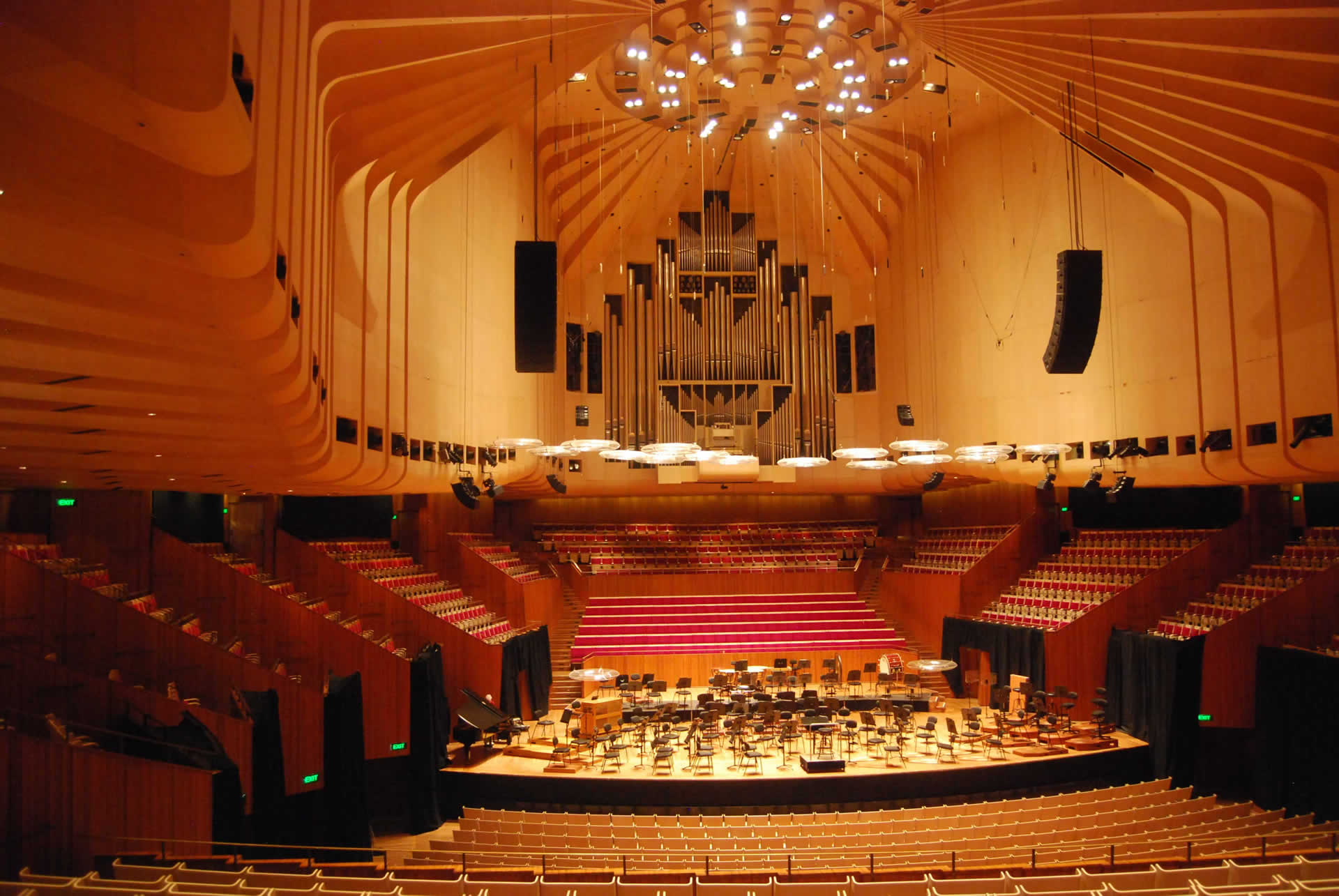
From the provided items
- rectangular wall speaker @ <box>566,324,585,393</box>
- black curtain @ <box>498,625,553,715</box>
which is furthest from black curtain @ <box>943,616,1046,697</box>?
rectangular wall speaker @ <box>566,324,585,393</box>

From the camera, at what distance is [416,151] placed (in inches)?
303

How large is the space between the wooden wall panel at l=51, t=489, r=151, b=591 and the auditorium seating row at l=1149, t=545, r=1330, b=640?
12.1m

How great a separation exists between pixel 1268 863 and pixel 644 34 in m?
9.48

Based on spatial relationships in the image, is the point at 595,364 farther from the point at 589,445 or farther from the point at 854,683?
the point at 589,445

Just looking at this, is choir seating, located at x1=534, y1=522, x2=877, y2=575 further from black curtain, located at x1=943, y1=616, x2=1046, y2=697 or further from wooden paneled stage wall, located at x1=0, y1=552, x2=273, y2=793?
wooden paneled stage wall, located at x1=0, y1=552, x2=273, y2=793

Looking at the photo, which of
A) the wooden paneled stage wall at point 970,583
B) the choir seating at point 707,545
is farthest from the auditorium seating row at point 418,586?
the wooden paneled stage wall at point 970,583

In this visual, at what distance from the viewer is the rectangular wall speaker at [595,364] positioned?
16844mm

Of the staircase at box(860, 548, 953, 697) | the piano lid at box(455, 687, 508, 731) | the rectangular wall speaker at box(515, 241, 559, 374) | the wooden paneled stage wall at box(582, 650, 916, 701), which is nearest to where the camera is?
the rectangular wall speaker at box(515, 241, 559, 374)

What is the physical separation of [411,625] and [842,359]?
377 inches

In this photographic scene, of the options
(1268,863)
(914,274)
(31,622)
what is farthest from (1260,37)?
(31,622)

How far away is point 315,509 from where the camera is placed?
14281 millimetres

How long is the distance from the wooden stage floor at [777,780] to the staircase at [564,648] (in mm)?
2527

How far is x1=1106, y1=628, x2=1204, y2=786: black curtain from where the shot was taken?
10.2 meters

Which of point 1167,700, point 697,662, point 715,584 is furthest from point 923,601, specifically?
point 1167,700
